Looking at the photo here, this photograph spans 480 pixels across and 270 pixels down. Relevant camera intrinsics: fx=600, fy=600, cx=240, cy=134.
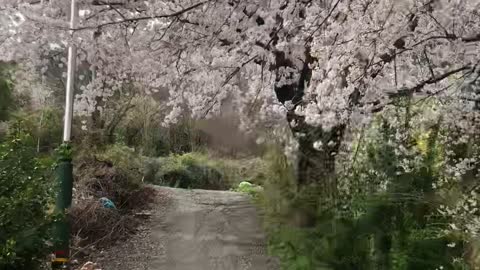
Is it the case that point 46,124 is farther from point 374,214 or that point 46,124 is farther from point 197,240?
point 374,214

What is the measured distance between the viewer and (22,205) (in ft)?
13.3

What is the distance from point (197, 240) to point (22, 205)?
5383mm

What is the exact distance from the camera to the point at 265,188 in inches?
283

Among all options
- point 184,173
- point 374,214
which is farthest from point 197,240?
point 184,173

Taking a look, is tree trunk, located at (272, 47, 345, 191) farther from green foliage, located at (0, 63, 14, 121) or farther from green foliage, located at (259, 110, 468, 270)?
green foliage, located at (0, 63, 14, 121)

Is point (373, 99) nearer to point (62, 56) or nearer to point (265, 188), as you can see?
point (265, 188)

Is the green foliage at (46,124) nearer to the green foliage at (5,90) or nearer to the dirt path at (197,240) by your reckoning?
the green foliage at (5,90)

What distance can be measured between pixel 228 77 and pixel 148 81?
189 centimetres

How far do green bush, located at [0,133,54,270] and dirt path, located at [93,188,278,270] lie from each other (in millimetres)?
3058

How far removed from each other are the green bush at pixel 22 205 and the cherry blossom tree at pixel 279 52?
4.36 feet

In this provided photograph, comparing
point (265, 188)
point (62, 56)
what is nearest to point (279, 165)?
point (265, 188)

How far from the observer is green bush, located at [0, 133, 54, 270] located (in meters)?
3.92

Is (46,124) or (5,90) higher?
(5,90)

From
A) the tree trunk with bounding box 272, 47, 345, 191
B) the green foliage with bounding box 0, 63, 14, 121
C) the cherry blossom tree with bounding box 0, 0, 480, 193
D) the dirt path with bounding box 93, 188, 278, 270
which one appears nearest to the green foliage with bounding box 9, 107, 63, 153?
the green foliage with bounding box 0, 63, 14, 121
